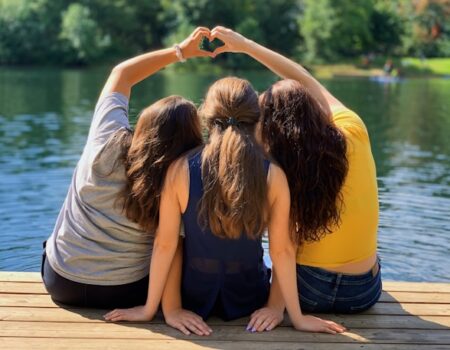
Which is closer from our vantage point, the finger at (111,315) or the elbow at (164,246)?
the elbow at (164,246)

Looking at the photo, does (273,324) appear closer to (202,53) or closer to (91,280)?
(91,280)

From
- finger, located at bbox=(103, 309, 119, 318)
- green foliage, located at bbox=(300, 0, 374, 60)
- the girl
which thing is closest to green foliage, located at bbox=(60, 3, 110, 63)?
green foliage, located at bbox=(300, 0, 374, 60)

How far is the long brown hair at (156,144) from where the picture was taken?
8.78ft

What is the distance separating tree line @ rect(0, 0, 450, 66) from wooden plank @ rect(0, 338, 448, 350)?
46.6 m

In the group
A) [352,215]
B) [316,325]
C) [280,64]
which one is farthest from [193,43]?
[316,325]

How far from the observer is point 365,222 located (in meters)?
2.94

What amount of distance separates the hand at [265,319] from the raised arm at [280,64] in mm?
938

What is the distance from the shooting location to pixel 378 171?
10.8 m

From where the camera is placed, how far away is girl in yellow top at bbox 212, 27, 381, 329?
8.89ft

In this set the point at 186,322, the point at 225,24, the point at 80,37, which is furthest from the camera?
the point at 225,24

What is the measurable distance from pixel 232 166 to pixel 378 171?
8619mm

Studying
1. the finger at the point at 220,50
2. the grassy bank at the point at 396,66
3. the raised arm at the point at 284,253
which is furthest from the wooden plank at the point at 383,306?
the grassy bank at the point at 396,66

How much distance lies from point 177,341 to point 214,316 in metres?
0.32

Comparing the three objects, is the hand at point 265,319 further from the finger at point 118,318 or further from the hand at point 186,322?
the finger at point 118,318
